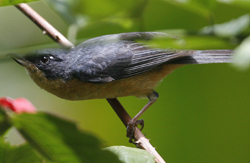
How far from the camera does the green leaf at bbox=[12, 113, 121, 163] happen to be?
0.60m

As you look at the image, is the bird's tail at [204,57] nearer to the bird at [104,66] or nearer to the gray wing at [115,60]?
the bird at [104,66]

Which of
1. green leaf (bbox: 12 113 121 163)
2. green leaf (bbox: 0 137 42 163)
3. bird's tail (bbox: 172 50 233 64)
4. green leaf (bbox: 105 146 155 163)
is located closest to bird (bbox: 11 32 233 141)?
bird's tail (bbox: 172 50 233 64)

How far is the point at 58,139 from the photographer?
641 mm

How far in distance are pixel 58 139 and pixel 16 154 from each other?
33 centimetres

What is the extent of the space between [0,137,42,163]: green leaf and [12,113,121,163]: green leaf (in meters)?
0.25

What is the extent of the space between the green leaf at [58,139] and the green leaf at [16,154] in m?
0.25

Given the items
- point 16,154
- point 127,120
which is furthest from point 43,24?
point 16,154

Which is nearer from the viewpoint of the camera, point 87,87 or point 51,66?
point 51,66

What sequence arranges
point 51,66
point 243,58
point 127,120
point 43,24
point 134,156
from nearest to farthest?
point 243,58 < point 134,156 < point 43,24 < point 127,120 < point 51,66

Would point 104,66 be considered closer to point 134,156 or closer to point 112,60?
point 112,60

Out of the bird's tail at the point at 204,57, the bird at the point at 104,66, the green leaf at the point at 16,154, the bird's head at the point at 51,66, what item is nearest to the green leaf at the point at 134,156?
the green leaf at the point at 16,154

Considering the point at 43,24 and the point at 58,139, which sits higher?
the point at 43,24

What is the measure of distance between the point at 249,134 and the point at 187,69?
44.8 inches

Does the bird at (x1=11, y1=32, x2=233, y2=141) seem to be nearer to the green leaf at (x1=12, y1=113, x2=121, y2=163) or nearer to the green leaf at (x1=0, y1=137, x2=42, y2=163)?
the green leaf at (x1=0, y1=137, x2=42, y2=163)
